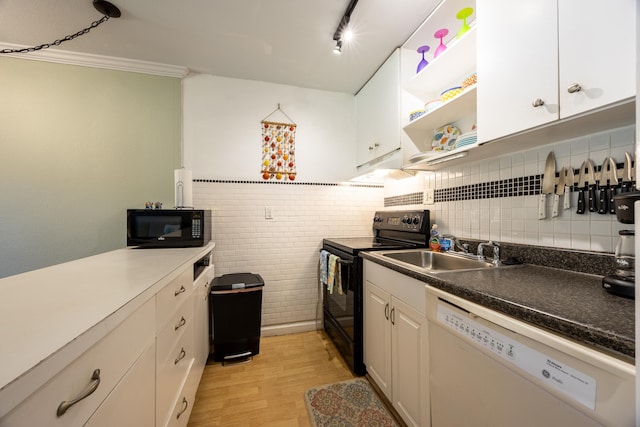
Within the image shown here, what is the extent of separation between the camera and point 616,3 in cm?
75

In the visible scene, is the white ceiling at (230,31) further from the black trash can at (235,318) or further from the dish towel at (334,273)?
the black trash can at (235,318)

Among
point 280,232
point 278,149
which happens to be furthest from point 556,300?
point 278,149

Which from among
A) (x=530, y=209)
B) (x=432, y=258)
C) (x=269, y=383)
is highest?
(x=530, y=209)

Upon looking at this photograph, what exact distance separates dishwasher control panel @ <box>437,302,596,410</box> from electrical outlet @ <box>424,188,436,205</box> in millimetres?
1174

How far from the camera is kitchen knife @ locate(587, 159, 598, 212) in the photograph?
1030 millimetres

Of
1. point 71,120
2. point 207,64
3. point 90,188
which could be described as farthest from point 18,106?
point 207,64

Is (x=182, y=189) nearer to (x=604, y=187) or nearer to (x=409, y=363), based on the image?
(x=409, y=363)

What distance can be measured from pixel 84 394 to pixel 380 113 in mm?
2281

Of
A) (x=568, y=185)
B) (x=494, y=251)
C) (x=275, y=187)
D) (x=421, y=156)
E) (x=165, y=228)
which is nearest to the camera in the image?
(x=568, y=185)

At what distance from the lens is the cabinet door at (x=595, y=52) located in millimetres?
730

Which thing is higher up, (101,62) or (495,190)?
(101,62)

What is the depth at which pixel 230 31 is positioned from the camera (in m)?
1.76

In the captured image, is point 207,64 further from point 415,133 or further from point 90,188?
point 415,133

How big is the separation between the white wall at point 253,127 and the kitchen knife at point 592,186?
70.4 inches
